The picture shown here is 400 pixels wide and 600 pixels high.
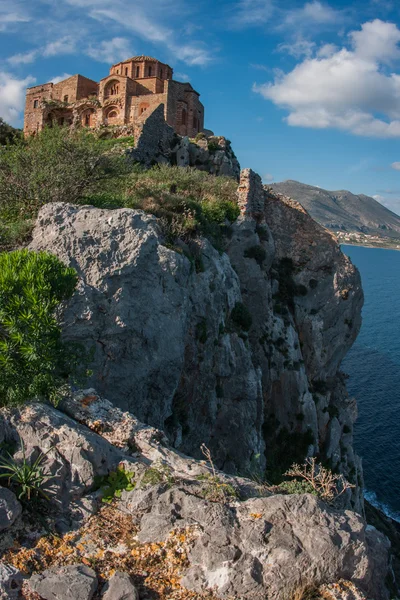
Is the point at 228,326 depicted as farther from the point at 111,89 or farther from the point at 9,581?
the point at 111,89

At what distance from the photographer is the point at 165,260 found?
1377 cm

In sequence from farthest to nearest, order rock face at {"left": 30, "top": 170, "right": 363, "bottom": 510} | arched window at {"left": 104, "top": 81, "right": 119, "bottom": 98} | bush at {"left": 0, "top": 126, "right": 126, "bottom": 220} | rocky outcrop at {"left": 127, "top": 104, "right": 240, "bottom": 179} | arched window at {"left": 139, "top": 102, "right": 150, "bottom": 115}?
arched window at {"left": 104, "top": 81, "right": 119, "bottom": 98} < arched window at {"left": 139, "top": 102, "right": 150, "bottom": 115} < rocky outcrop at {"left": 127, "top": 104, "right": 240, "bottom": 179} < bush at {"left": 0, "top": 126, "right": 126, "bottom": 220} < rock face at {"left": 30, "top": 170, "right": 363, "bottom": 510}

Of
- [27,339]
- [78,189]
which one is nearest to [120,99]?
[78,189]

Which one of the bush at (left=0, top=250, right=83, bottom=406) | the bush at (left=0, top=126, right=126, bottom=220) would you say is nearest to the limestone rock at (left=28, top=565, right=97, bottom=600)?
the bush at (left=0, top=250, right=83, bottom=406)

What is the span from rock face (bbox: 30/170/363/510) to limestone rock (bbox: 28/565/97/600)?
15.4 ft

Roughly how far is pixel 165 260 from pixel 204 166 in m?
24.4

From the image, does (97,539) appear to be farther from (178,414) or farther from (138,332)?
(178,414)

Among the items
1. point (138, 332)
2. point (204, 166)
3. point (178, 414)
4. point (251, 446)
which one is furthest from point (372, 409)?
point (138, 332)

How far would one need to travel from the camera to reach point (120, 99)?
40625 millimetres

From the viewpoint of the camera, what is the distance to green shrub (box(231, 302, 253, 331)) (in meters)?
19.5

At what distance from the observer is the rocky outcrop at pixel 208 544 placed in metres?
5.54

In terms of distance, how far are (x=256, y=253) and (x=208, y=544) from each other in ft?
61.3

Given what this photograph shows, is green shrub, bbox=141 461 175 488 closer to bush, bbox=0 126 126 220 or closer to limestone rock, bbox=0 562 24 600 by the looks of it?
limestone rock, bbox=0 562 24 600

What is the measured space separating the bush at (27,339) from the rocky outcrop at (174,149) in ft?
84.4
